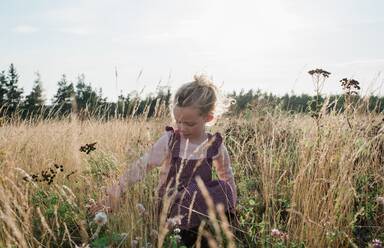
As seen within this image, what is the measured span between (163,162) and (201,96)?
1.72 feet

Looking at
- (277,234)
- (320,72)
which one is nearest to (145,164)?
(277,234)

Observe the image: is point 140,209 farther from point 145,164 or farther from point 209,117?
point 209,117

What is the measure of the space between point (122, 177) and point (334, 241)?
4.18 feet

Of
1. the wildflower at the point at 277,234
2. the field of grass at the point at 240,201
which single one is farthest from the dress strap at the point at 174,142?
the wildflower at the point at 277,234

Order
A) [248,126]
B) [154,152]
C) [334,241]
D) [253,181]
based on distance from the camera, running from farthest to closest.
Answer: [248,126] → [253,181] → [154,152] → [334,241]

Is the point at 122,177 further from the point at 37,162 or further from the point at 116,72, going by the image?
the point at 37,162

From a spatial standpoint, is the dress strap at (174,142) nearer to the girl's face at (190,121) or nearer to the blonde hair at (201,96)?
the girl's face at (190,121)

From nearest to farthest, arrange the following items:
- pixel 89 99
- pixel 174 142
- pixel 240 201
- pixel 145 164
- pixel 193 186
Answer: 1. pixel 145 164
2. pixel 193 186
3. pixel 174 142
4. pixel 240 201
5. pixel 89 99

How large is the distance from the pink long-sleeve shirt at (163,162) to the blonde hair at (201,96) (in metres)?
0.24

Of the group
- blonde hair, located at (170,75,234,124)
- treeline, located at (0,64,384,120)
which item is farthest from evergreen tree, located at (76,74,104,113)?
blonde hair, located at (170,75,234,124)

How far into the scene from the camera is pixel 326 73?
3354mm

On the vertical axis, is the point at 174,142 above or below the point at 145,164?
above

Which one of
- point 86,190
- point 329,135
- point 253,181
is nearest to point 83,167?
point 86,190

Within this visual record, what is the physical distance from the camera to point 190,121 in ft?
9.73
